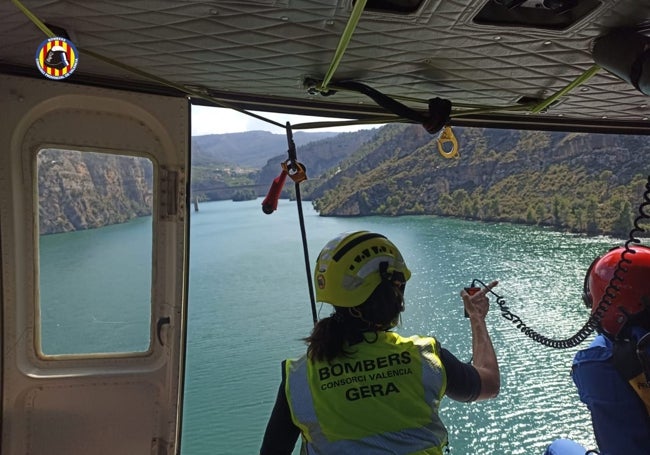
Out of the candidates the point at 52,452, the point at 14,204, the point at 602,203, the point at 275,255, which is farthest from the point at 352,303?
the point at 602,203

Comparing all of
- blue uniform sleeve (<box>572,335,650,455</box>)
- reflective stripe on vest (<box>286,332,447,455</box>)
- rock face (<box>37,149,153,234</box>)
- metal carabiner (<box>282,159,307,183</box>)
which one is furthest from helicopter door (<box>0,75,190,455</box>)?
blue uniform sleeve (<box>572,335,650,455</box>)

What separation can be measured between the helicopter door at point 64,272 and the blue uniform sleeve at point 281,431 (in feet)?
3.48

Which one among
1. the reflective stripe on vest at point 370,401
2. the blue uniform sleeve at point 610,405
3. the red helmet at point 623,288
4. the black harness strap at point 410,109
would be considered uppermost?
the black harness strap at point 410,109

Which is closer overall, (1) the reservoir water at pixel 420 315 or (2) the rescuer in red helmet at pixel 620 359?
(2) the rescuer in red helmet at pixel 620 359

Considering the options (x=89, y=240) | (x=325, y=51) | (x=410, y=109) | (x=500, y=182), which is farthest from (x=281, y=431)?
(x=500, y=182)

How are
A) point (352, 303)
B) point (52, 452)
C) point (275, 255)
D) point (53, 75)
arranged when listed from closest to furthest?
point (352, 303)
point (53, 75)
point (52, 452)
point (275, 255)

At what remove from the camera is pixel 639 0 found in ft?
3.72

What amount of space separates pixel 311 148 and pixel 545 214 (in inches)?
633

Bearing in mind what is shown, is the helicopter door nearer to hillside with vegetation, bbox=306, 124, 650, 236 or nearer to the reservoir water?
the reservoir water

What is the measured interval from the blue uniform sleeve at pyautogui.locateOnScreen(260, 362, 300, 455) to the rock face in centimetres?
127

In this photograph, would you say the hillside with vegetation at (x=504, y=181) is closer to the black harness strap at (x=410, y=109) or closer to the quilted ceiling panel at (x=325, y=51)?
the quilted ceiling panel at (x=325, y=51)

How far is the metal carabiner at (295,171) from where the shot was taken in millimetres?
1793

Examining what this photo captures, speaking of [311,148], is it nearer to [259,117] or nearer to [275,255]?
[275,255]

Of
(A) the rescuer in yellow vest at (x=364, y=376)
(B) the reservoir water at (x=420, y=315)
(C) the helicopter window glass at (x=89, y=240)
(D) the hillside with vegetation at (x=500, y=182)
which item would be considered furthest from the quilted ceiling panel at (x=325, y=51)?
(D) the hillside with vegetation at (x=500, y=182)
